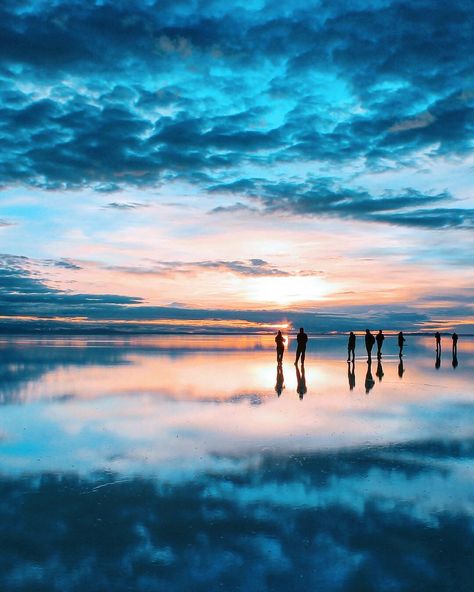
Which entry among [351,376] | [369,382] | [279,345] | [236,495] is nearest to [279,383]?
[369,382]

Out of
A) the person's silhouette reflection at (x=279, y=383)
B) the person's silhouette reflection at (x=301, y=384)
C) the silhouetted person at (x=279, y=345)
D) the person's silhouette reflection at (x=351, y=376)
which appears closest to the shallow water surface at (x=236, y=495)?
the person's silhouette reflection at (x=301, y=384)

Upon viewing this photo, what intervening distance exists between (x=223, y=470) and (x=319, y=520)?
234cm

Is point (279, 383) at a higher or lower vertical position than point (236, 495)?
lower

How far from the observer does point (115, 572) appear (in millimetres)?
5055

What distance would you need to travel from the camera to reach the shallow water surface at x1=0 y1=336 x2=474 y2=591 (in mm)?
5113

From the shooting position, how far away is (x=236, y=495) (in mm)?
7156

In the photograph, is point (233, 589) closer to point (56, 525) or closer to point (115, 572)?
point (115, 572)

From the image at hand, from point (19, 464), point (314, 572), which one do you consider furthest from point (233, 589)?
point (19, 464)

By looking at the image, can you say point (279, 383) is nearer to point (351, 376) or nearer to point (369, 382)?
point (369, 382)

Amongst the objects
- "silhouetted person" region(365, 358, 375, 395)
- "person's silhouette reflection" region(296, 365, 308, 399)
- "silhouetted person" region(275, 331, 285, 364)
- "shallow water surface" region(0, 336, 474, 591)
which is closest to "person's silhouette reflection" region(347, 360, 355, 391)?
"silhouetted person" region(365, 358, 375, 395)

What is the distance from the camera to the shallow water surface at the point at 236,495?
5113 mm

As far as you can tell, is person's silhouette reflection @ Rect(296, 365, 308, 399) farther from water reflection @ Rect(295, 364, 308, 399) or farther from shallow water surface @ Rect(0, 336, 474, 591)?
shallow water surface @ Rect(0, 336, 474, 591)

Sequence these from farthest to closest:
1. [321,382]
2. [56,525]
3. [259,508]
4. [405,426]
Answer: [321,382] < [405,426] < [259,508] < [56,525]

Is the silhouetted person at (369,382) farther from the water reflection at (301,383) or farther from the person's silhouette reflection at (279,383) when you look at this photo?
the person's silhouette reflection at (279,383)
